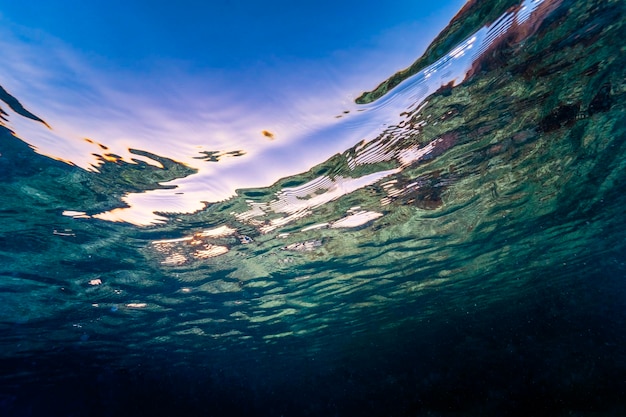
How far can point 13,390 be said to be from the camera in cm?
3372

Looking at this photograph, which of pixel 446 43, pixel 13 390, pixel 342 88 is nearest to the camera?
pixel 446 43

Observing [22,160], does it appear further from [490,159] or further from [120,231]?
[490,159]

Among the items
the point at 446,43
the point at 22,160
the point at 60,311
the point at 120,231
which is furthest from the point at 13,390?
the point at 446,43

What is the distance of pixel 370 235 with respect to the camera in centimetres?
1534

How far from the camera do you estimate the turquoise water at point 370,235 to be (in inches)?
348

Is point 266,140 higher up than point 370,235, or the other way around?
point 266,140

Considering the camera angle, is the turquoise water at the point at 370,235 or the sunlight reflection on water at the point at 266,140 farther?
the turquoise water at the point at 370,235

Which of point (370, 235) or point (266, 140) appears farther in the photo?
point (370, 235)

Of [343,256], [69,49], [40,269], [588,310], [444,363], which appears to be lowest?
[444,363]

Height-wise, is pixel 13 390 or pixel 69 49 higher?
pixel 69 49

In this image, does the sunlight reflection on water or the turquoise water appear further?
the turquoise water

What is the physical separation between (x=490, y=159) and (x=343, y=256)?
26.5 ft

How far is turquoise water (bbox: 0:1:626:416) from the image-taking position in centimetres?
884

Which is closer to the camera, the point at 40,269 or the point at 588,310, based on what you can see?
the point at 40,269
